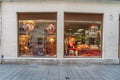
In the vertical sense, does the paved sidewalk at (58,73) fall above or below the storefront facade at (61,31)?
below

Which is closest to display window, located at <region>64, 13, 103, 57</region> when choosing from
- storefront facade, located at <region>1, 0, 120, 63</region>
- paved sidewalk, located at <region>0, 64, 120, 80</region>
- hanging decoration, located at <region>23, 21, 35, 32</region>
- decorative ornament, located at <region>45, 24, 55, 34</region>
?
storefront facade, located at <region>1, 0, 120, 63</region>

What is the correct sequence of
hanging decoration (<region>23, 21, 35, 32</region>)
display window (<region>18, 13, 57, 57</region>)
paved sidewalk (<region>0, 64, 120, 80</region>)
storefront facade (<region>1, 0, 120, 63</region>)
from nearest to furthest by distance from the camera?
paved sidewalk (<region>0, 64, 120, 80</region>) → storefront facade (<region>1, 0, 120, 63</region>) → display window (<region>18, 13, 57, 57</region>) → hanging decoration (<region>23, 21, 35, 32</region>)

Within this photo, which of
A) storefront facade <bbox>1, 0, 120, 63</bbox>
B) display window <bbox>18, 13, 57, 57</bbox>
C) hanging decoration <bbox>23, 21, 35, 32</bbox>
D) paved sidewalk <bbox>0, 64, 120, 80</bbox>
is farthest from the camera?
hanging decoration <bbox>23, 21, 35, 32</bbox>

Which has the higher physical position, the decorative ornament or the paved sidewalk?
the decorative ornament

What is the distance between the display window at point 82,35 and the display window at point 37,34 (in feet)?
2.68

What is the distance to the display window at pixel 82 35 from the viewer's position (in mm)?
13750

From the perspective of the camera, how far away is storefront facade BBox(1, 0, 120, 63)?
13.3m

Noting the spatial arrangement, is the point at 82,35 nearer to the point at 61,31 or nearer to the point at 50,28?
the point at 61,31

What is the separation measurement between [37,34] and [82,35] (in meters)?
2.65

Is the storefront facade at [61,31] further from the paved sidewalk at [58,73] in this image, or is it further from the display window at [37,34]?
the paved sidewalk at [58,73]

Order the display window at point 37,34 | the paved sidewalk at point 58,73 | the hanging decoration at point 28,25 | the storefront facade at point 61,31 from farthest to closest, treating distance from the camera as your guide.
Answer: the hanging decoration at point 28,25
the display window at point 37,34
the storefront facade at point 61,31
the paved sidewalk at point 58,73

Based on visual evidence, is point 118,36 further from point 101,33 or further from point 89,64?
point 89,64

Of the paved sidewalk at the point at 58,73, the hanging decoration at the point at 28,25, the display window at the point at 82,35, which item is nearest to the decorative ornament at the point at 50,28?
the display window at the point at 82,35

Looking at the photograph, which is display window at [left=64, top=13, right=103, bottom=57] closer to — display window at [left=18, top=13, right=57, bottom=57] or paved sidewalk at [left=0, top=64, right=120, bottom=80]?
display window at [left=18, top=13, right=57, bottom=57]
